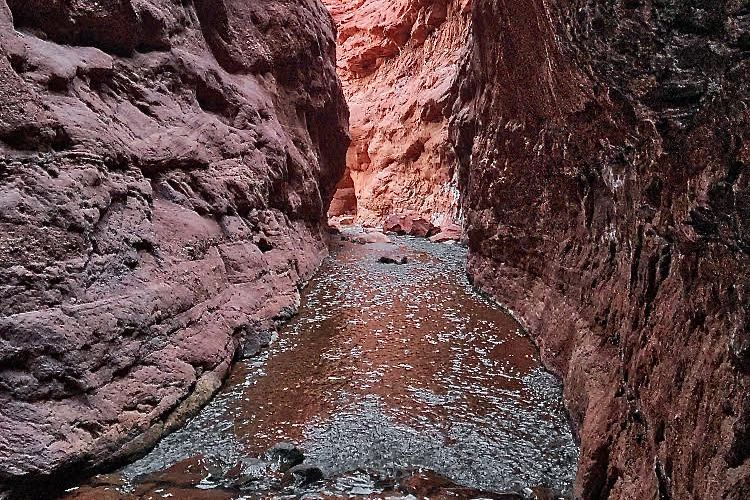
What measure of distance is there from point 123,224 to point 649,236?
515cm

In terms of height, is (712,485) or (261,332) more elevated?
(712,485)

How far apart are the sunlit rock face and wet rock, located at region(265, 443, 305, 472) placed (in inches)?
659

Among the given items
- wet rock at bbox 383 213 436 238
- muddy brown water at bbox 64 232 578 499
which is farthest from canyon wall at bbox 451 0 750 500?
wet rock at bbox 383 213 436 238

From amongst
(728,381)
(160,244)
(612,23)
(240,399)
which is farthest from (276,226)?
(728,381)

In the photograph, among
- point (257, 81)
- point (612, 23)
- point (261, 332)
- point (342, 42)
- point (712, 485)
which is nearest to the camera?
point (712, 485)

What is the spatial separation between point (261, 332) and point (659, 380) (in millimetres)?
5464

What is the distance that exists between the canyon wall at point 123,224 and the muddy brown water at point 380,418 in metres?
0.47

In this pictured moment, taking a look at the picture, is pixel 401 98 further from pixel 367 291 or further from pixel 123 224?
pixel 123 224

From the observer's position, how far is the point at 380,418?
5.26 meters

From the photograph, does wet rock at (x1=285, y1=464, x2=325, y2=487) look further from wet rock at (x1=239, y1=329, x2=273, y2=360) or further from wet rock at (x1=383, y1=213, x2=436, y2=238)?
wet rock at (x1=383, y1=213, x2=436, y2=238)

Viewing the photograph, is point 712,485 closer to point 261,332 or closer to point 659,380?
point 659,380

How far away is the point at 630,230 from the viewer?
4.71 meters

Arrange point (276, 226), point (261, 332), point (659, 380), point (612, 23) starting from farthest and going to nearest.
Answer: point (276, 226) → point (261, 332) → point (612, 23) → point (659, 380)

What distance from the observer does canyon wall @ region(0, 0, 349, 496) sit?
14.1ft
